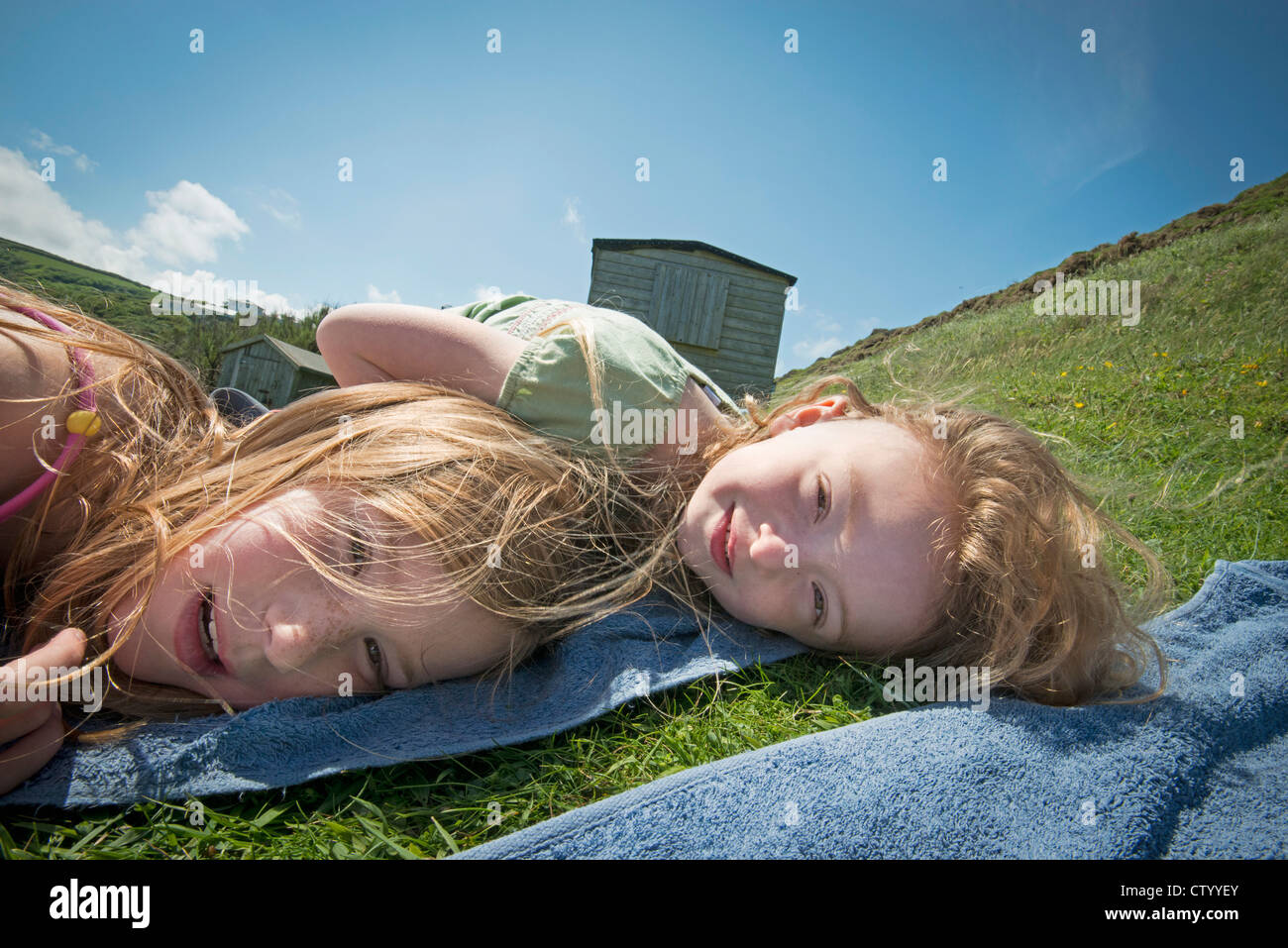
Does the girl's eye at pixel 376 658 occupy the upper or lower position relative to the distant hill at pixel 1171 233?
lower

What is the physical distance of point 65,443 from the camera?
201 cm

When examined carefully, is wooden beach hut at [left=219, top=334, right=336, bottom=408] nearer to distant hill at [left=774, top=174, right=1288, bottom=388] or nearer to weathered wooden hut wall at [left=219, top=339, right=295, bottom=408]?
weathered wooden hut wall at [left=219, top=339, right=295, bottom=408]

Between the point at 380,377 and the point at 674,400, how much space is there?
1400mm

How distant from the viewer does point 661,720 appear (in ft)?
5.90

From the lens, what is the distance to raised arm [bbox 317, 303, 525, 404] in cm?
269

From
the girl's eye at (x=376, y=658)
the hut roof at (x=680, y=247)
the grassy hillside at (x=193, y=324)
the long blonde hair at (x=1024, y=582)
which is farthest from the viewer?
the hut roof at (x=680, y=247)

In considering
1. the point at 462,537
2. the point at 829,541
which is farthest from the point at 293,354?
the point at 829,541

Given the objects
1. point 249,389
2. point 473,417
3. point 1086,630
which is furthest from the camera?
point 249,389

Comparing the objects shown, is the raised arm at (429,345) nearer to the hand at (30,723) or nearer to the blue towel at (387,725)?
the blue towel at (387,725)

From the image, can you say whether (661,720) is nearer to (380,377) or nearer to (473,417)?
(473,417)

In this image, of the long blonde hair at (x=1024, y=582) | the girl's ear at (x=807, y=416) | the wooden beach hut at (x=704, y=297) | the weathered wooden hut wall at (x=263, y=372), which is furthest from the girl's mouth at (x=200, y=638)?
the wooden beach hut at (x=704, y=297)

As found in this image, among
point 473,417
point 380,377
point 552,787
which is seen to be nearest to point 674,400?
point 473,417

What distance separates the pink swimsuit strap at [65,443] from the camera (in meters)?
1.90
